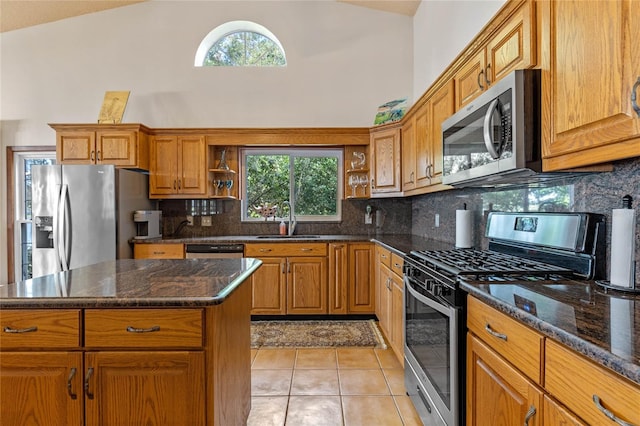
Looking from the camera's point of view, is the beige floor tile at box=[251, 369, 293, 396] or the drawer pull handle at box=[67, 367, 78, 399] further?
the beige floor tile at box=[251, 369, 293, 396]

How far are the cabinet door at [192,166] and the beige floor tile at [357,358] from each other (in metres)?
2.35

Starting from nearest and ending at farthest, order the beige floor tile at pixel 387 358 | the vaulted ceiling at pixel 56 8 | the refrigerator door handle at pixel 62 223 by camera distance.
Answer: the beige floor tile at pixel 387 358
the refrigerator door handle at pixel 62 223
the vaulted ceiling at pixel 56 8

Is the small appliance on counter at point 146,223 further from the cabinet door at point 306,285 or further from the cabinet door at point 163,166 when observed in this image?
the cabinet door at point 306,285

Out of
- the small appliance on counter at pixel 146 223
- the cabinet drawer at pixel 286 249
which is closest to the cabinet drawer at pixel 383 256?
the cabinet drawer at pixel 286 249

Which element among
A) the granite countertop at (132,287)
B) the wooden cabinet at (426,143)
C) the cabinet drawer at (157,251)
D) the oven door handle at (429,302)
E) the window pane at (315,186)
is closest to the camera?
the granite countertop at (132,287)

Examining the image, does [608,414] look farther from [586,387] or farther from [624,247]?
[624,247]

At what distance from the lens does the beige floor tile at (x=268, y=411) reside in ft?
6.79

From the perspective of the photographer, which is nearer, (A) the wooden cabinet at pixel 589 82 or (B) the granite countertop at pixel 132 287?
(A) the wooden cabinet at pixel 589 82

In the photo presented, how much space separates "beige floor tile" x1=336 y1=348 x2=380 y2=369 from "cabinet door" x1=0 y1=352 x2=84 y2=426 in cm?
191

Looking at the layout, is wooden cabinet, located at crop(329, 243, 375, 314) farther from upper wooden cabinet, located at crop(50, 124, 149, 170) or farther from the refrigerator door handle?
the refrigerator door handle

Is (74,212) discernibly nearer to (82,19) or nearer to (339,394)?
(82,19)

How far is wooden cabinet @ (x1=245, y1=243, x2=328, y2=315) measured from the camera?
12.5 feet

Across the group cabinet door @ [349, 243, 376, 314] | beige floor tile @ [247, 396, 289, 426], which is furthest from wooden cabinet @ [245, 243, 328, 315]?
beige floor tile @ [247, 396, 289, 426]

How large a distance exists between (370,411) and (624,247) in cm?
164
